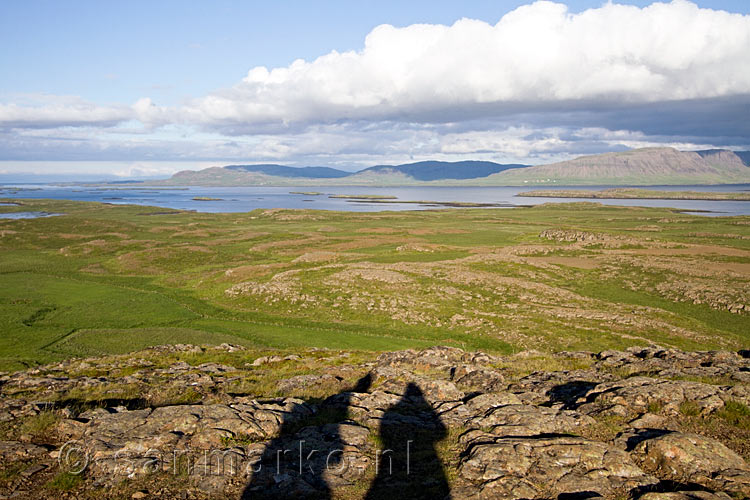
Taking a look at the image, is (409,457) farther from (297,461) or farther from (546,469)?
(546,469)

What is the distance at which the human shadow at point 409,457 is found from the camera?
12000mm

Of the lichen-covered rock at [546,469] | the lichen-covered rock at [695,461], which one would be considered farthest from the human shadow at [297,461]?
the lichen-covered rock at [695,461]

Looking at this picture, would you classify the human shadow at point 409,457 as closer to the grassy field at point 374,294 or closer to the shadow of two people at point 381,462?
the shadow of two people at point 381,462

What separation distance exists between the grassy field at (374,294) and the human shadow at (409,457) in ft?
87.5

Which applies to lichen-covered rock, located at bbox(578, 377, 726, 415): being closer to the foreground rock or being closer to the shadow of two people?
the foreground rock

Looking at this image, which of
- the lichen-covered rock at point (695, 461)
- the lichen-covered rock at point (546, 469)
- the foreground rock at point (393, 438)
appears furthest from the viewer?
the foreground rock at point (393, 438)

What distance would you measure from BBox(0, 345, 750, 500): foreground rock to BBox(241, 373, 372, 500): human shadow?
0.05m

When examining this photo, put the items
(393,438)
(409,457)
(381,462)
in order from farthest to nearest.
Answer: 1. (393,438)
2. (409,457)
3. (381,462)

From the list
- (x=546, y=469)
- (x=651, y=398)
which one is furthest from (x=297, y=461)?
(x=651, y=398)

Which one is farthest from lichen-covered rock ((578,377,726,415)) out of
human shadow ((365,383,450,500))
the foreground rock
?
human shadow ((365,383,450,500))

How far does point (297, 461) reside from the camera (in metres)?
13.5

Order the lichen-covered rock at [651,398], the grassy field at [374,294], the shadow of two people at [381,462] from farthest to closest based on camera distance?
1. the grassy field at [374,294]
2. the lichen-covered rock at [651,398]
3. the shadow of two people at [381,462]

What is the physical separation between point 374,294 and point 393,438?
148 ft

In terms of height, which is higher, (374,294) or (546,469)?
(546,469)
